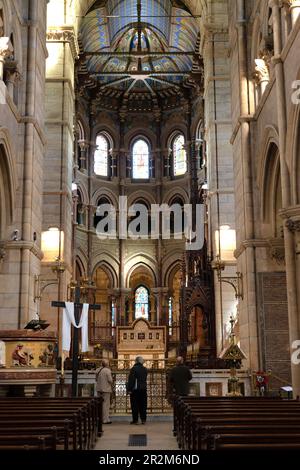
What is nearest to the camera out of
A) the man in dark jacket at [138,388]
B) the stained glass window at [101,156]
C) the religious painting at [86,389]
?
the man in dark jacket at [138,388]

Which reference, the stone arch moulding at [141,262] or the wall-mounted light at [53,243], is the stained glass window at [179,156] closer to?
the stone arch moulding at [141,262]

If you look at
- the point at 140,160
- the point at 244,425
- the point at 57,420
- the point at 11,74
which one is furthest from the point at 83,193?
the point at 244,425

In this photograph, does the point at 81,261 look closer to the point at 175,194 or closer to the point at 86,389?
the point at 175,194

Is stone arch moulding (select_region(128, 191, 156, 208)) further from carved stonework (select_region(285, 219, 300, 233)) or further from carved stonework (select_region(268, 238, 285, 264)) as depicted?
carved stonework (select_region(285, 219, 300, 233))

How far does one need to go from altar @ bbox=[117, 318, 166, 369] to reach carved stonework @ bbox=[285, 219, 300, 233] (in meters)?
15.2

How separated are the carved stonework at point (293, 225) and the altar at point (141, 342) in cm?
1522

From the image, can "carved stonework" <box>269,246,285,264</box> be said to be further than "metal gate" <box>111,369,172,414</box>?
Yes

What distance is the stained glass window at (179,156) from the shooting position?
43406 millimetres

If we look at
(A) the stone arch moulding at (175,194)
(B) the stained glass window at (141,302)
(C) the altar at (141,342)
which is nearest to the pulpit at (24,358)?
(C) the altar at (141,342)

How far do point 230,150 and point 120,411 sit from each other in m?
14.7

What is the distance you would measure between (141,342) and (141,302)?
1296cm

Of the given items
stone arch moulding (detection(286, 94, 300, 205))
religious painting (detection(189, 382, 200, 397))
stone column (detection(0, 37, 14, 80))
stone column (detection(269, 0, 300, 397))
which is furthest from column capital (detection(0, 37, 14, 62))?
religious painting (detection(189, 382, 200, 397))

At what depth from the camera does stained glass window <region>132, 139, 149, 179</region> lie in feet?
146

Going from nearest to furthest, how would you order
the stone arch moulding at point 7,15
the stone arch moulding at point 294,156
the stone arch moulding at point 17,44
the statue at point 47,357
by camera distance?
the statue at point 47,357 < the stone arch moulding at point 294,156 < the stone arch moulding at point 7,15 < the stone arch moulding at point 17,44
